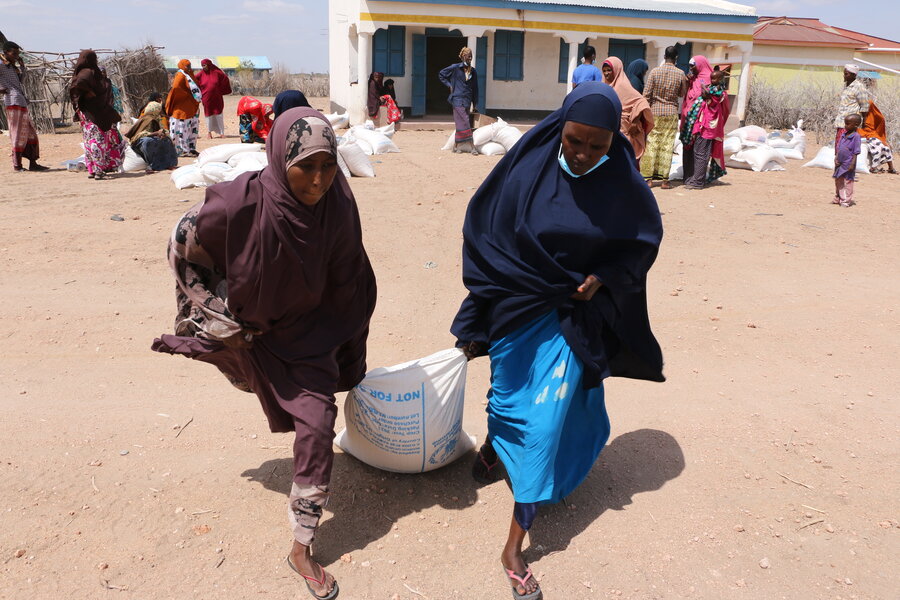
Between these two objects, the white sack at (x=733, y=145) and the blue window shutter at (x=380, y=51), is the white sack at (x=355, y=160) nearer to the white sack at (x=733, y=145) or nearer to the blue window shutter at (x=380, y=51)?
the white sack at (x=733, y=145)

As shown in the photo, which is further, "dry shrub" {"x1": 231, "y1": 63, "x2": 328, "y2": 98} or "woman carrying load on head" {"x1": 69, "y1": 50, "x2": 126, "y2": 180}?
"dry shrub" {"x1": 231, "y1": 63, "x2": 328, "y2": 98}

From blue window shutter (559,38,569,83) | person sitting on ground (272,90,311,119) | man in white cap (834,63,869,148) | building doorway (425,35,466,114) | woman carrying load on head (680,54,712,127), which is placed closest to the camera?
person sitting on ground (272,90,311,119)

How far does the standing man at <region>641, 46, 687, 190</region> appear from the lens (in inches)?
343

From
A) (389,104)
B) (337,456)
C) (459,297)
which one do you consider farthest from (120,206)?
(389,104)

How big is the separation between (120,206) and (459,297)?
4410 millimetres

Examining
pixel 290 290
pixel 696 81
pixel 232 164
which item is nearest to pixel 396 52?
pixel 232 164

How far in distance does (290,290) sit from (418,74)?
15.4m

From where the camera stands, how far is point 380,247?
6.06 m

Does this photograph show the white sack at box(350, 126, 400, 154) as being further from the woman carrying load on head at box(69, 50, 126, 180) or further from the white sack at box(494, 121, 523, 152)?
the woman carrying load on head at box(69, 50, 126, 180)

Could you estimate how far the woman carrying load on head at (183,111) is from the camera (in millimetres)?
11195

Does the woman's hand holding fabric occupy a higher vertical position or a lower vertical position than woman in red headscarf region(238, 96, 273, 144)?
lower

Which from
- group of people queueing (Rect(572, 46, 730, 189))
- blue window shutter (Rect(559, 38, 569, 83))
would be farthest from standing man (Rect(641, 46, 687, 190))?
blue window shutter (Rect(559, 38, 569, 83))

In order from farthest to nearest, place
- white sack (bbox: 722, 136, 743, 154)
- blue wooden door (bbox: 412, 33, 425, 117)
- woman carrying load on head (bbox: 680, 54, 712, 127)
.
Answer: blue wooden door (bbox: 412, 33, 425, 117)
white sack (bbox: 722, 136, 743, 154)
woman carrying load on head (bbox: 680, 54, 712, 127)

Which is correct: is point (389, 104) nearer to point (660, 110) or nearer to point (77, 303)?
point (660, 110)
